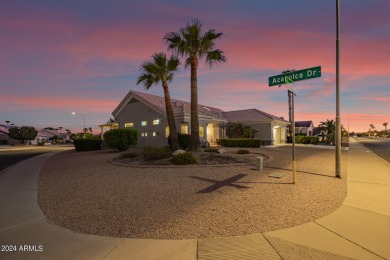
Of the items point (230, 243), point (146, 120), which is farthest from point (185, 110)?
point (230, 243)

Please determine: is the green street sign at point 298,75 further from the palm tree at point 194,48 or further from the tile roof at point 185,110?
the tile roof at point 185,110

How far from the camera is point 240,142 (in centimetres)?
2703

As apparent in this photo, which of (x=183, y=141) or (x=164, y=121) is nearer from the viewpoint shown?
(x=183, y=141)

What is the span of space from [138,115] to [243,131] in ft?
46.5

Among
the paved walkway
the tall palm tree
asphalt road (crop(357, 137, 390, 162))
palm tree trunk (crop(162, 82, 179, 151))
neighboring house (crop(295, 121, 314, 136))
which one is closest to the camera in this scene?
the paved walkway

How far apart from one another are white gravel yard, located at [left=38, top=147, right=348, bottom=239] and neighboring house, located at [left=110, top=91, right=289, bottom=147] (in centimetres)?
1751

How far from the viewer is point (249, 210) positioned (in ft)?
17.1

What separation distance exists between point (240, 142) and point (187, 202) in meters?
21.9

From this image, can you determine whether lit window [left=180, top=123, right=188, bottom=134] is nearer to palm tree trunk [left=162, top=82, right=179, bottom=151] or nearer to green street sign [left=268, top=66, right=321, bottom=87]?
palm tree trunk [left=162, top=82, right=179, bottom=151]

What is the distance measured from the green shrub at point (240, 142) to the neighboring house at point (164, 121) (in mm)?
2330

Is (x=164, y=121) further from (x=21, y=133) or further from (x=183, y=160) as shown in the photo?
(x=21, y=133)

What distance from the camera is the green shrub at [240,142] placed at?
84.6ft

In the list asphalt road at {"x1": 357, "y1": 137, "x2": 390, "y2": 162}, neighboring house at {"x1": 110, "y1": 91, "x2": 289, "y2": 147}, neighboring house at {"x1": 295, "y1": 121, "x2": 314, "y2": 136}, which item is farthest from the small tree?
asphalt road at {"x1": 357, "y1": 137, "x2": 390, "y2": 162}

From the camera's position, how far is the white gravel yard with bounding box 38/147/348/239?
4.39 m
